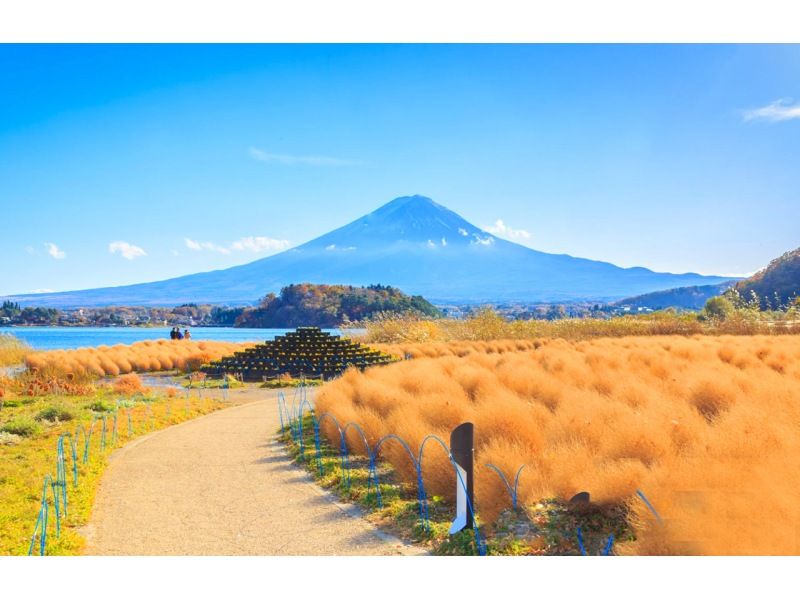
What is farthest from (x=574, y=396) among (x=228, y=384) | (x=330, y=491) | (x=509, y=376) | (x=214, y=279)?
(x=214, y=279)

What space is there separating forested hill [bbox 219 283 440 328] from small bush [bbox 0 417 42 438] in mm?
36600

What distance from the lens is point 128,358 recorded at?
2367 centimetres

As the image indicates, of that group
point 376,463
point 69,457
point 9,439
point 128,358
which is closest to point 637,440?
point 376,463

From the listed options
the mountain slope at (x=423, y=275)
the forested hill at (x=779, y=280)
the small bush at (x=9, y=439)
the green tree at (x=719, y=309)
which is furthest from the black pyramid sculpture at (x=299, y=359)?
the mountain slope at (x=423, y=275)

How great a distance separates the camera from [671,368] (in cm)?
Answer: 1209

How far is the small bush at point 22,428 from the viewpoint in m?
10.4

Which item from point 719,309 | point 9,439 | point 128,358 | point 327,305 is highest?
point 327,305

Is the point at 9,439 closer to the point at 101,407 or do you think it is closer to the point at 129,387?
the point at 101,407

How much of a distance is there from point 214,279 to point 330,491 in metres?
178

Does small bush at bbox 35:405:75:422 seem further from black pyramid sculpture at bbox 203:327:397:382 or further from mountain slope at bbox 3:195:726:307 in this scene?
mountain slope at bbox 3:195:726:307

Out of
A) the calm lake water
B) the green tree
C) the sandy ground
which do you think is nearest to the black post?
the sandy ground

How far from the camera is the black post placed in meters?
5.09

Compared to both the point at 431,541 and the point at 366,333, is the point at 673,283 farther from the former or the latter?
the point at 431,541

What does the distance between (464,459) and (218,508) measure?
265 cm
